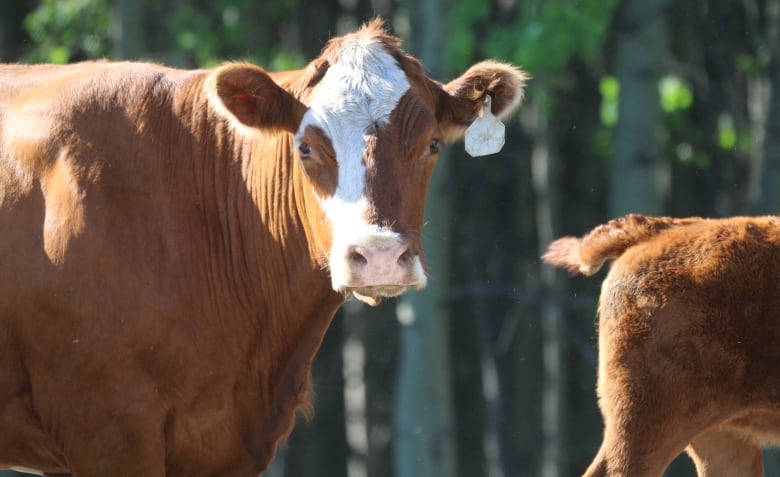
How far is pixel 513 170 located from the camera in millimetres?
19859

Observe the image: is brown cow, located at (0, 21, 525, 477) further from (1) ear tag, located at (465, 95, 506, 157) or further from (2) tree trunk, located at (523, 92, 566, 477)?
→ (2) tree trunk, located at (523, 92, 566, 477)

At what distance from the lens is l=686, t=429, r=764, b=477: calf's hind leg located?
6676 millimetres

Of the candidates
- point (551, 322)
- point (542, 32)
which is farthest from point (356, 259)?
point (551, 322)

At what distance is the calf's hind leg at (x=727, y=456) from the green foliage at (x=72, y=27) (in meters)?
8.81

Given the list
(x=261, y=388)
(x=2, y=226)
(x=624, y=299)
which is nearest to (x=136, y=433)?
(x=261, y=388)

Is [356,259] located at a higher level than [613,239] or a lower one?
higher

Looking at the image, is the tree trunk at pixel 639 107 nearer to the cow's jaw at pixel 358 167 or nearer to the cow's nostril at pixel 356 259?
the cow's jaw at pixel 358 167

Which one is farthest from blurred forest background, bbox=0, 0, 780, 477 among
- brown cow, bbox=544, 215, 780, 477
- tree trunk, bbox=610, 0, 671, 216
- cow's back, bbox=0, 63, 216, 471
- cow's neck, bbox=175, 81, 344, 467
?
cow's back, bbox=0, 63, 216, 471

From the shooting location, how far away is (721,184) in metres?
17.8

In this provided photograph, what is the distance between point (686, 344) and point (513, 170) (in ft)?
45.8

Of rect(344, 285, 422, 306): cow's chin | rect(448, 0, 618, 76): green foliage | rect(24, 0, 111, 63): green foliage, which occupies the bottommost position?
rect(344, 285, 422, 306): cow's chin

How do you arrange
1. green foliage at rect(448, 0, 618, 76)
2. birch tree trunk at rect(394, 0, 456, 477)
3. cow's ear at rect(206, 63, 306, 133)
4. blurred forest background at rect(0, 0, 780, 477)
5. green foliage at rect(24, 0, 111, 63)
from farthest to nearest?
green foliage at rect(24, 0, 111, 63), blurred forest background at rect(0, 0, 780, 477), birch tree trunk at rect(394, 0, 456, 477), green foliage at rect(448, 0, 618, 76), cow's ear at rect(206, 63, 306, 133)

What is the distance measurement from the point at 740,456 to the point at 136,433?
129 inches

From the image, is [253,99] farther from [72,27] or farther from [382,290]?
[72,27]
